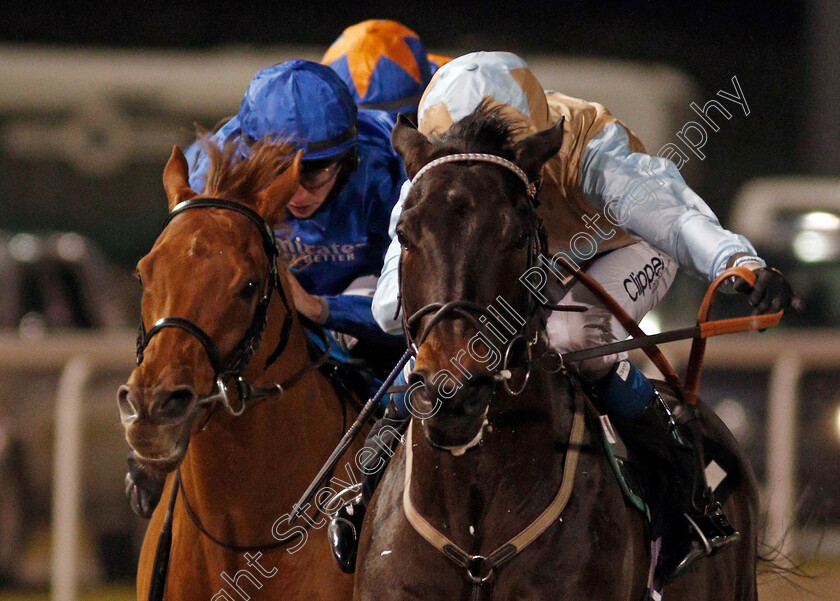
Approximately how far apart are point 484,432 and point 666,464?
69 centimetres

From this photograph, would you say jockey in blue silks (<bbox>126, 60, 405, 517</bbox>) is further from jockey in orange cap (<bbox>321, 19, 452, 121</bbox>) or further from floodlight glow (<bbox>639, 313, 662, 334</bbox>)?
floodlight glow (<bbox>639, 313, 662, 334</bbox>)

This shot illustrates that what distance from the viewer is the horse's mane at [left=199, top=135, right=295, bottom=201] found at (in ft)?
10.5

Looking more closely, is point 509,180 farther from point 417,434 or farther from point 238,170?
point 238,170

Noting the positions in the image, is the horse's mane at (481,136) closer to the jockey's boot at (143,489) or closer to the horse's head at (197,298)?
the horse's head at (197,298)

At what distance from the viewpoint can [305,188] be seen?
368cm

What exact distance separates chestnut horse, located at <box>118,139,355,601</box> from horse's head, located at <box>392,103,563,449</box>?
590mm

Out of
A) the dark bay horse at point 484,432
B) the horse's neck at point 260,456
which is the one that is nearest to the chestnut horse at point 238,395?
the horse's neck at point 260,456

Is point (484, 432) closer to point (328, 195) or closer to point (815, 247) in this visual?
point (328, 195)

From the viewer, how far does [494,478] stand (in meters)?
2.65

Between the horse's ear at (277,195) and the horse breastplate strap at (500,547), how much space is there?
2.67 ft

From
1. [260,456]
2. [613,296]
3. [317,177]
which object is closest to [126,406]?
[260,456]

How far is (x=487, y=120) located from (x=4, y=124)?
8163mm

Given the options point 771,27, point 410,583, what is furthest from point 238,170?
point 771,27

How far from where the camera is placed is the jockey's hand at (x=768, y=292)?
2658 millimetres
